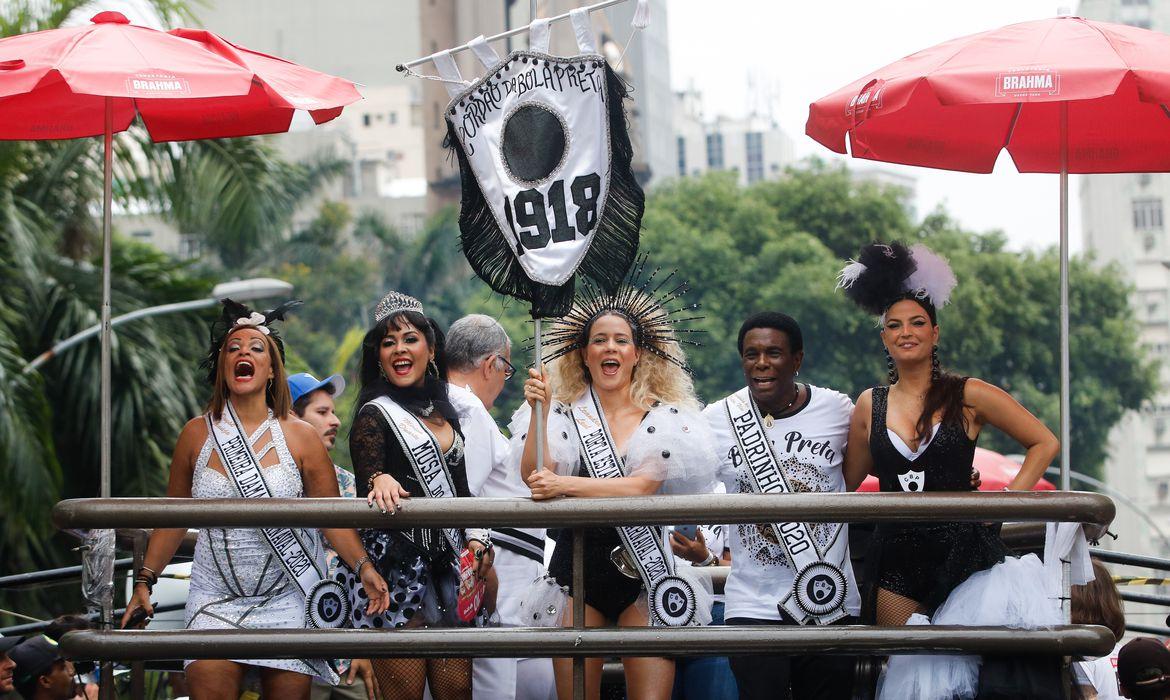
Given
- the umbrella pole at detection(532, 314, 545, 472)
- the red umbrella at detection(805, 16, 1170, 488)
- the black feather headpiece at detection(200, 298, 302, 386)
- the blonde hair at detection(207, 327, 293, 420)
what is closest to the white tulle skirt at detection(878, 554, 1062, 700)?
the red umbrella at detection(805, 16, 1170, 488)

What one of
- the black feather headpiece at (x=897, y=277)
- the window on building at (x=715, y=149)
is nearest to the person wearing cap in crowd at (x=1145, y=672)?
the black feather headpiece at (x=897, y=277)

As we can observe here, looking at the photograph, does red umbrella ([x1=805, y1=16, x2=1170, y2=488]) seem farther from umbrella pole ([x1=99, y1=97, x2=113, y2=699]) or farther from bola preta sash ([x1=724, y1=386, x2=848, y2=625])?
umbrella pole ([x1=99, y1=97, x2=113, y2=699])

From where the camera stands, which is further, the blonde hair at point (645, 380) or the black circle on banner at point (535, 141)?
the blonde hair at point (645, 380)

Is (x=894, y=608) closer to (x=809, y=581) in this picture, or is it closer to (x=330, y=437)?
(x=809, y=581)

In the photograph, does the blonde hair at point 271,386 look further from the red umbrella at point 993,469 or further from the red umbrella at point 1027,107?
the red umbrella at point 993,469

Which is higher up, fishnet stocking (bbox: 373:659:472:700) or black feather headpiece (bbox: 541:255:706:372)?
black feather headpiece (bbox: 541:255:706:372)

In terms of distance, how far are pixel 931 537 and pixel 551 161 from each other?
1.86 metres

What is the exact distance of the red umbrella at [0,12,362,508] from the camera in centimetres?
510

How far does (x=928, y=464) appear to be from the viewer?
517 cm

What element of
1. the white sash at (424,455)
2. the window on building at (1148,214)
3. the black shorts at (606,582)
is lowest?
the black shorts at (606,582)

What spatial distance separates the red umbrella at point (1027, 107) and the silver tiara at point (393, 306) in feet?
5.50

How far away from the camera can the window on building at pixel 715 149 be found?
154m

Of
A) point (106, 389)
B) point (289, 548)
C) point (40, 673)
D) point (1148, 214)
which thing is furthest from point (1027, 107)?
point (1148, 214)

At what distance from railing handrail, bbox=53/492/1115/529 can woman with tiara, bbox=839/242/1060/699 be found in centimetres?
34
